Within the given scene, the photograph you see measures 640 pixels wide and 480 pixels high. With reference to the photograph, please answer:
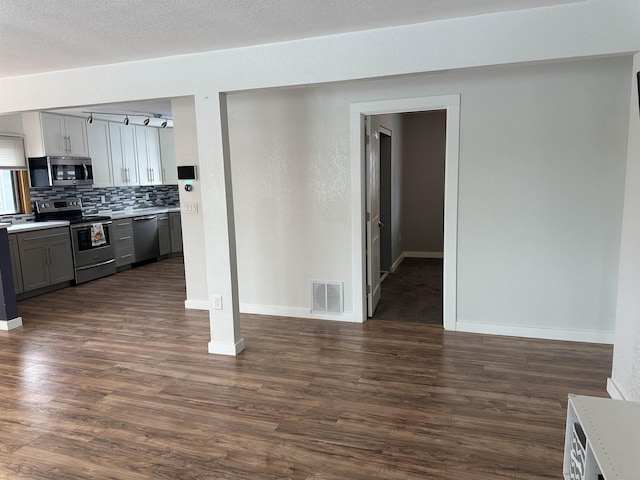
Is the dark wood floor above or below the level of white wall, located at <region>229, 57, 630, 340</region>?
below

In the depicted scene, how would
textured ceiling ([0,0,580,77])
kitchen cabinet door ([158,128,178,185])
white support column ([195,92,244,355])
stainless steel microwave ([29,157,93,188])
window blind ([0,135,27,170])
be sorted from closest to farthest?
textured ceiling ([0,0,580,77])
white support column ([195,92,244,355])
window blind ([0,135,27,170])
stainless steel microwave ([29,157,93,188])
kitchen cabinet door ([158,128,178,185])

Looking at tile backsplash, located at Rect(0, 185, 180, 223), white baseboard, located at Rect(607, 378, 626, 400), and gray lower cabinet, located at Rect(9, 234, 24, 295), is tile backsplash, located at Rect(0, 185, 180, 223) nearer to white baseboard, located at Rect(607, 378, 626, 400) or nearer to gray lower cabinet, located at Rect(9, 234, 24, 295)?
gray lower cabinet, located at Rect(9, 234, 24, 295)

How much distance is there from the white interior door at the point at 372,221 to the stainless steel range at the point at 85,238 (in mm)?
4286

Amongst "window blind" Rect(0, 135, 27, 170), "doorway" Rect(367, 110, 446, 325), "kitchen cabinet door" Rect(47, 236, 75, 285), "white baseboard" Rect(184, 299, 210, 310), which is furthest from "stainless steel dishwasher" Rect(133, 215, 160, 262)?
"doorway" Rect(367, 110, 446, 325)

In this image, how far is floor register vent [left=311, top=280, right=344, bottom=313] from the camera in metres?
4.55

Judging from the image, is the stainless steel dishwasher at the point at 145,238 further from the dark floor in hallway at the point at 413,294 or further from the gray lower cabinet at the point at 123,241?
the dark floor in hallway at the point at 413,294

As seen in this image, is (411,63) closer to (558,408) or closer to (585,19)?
(585,19)

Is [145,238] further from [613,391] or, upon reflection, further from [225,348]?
[613,391]

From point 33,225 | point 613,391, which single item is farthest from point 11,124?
point 613,391

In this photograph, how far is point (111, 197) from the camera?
26.0 feet

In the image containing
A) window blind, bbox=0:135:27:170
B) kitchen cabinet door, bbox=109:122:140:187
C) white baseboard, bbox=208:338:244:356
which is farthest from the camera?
kitchen cabinet door, bbox=109:122:140:187

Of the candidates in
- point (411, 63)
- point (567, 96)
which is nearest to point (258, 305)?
point (411, 63)

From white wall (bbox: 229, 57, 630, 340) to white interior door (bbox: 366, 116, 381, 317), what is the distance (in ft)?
0.80

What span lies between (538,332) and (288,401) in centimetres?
234
